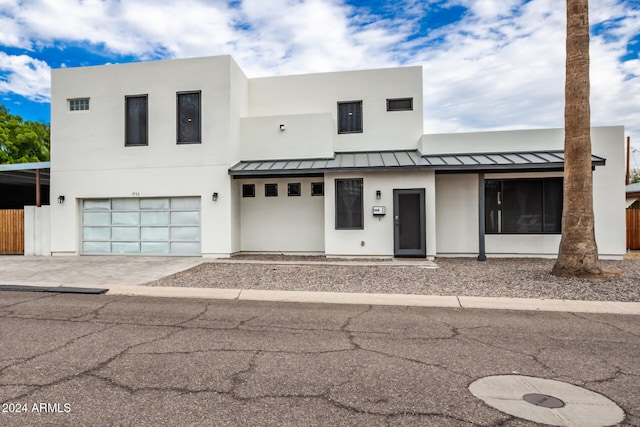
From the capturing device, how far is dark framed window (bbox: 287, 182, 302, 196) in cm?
1508

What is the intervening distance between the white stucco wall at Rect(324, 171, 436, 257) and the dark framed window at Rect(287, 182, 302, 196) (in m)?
1.75

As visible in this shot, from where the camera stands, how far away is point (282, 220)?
15117 mm

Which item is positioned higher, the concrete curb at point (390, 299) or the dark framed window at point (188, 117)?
the dark framed window at point (188, 117)

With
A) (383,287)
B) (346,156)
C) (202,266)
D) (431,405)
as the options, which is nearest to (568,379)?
(431,405)

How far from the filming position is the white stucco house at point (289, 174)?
1334 cm

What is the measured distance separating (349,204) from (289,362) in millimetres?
9570

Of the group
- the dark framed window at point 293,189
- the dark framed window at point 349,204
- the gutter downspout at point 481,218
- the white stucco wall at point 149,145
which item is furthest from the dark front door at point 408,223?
the white stucco wall at point 149,145

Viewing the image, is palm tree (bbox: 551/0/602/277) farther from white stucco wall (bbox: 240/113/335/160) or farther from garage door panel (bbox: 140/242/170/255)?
garage door panel (bbox: 140/242/170/255)

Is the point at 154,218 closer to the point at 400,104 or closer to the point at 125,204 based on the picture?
the point at 125,204

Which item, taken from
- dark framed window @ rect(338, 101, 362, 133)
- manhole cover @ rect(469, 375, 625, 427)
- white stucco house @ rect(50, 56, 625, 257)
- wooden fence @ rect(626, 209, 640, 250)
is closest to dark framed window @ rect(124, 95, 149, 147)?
white stucco house @ rect(50, 56, 625, 257)

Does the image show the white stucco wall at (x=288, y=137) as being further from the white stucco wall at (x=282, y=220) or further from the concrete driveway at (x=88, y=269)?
the concrete driveway at (x=88, y=269)

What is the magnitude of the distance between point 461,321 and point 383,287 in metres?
2.69

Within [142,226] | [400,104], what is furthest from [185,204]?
[400,104]

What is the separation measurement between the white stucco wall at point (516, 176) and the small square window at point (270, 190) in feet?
18.9
